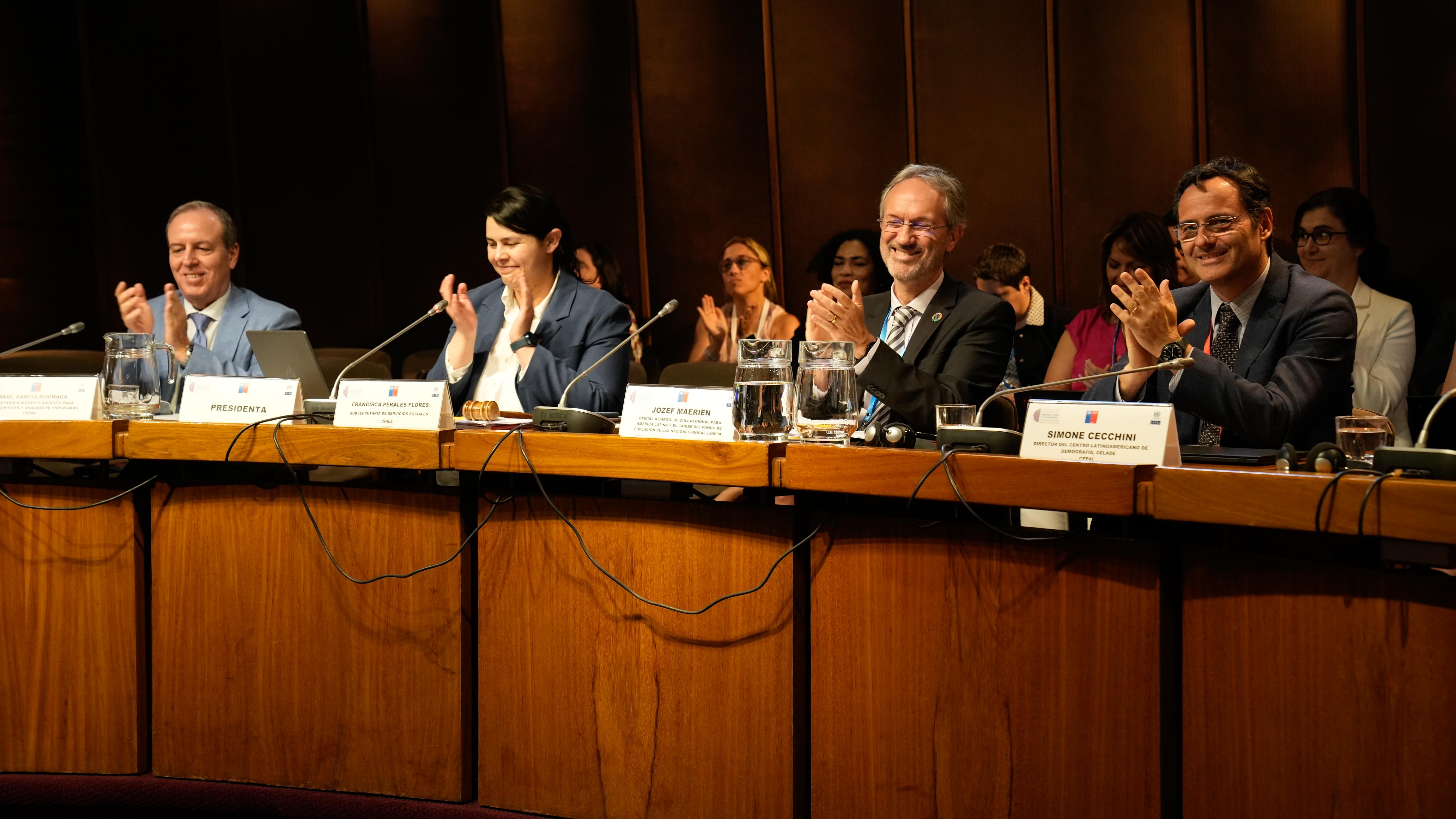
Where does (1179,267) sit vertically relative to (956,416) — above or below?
above

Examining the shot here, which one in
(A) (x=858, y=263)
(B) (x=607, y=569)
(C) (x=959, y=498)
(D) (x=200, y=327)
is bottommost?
(B) (x=607, y=569)

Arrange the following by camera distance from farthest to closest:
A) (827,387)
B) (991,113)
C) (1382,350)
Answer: (991,113), (1382,350), (827,387)

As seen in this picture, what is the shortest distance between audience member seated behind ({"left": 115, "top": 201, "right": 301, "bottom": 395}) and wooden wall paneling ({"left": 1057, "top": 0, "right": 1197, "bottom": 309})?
9.91 feet

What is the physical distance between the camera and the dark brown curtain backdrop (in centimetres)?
414

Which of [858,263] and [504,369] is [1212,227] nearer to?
[504,369]

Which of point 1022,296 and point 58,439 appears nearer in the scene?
point 58,439

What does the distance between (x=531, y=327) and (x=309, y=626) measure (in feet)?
3.48

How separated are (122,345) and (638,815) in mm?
1309

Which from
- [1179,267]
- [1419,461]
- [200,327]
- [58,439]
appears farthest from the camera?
[1179,267]

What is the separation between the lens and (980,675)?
1.40 meters

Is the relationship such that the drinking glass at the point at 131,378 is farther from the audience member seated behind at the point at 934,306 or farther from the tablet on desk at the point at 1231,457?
the tablet on desk at the point at 1231,457

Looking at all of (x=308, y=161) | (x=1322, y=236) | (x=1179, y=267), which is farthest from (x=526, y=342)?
(x=308, y=161)

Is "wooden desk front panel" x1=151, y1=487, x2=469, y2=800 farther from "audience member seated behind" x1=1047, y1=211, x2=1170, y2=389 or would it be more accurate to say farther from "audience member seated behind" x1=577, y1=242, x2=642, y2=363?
"audience member seated behind" x1=577, y1=242, x2=642, y2=363

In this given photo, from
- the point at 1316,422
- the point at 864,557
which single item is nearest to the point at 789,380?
the point at 864,557
